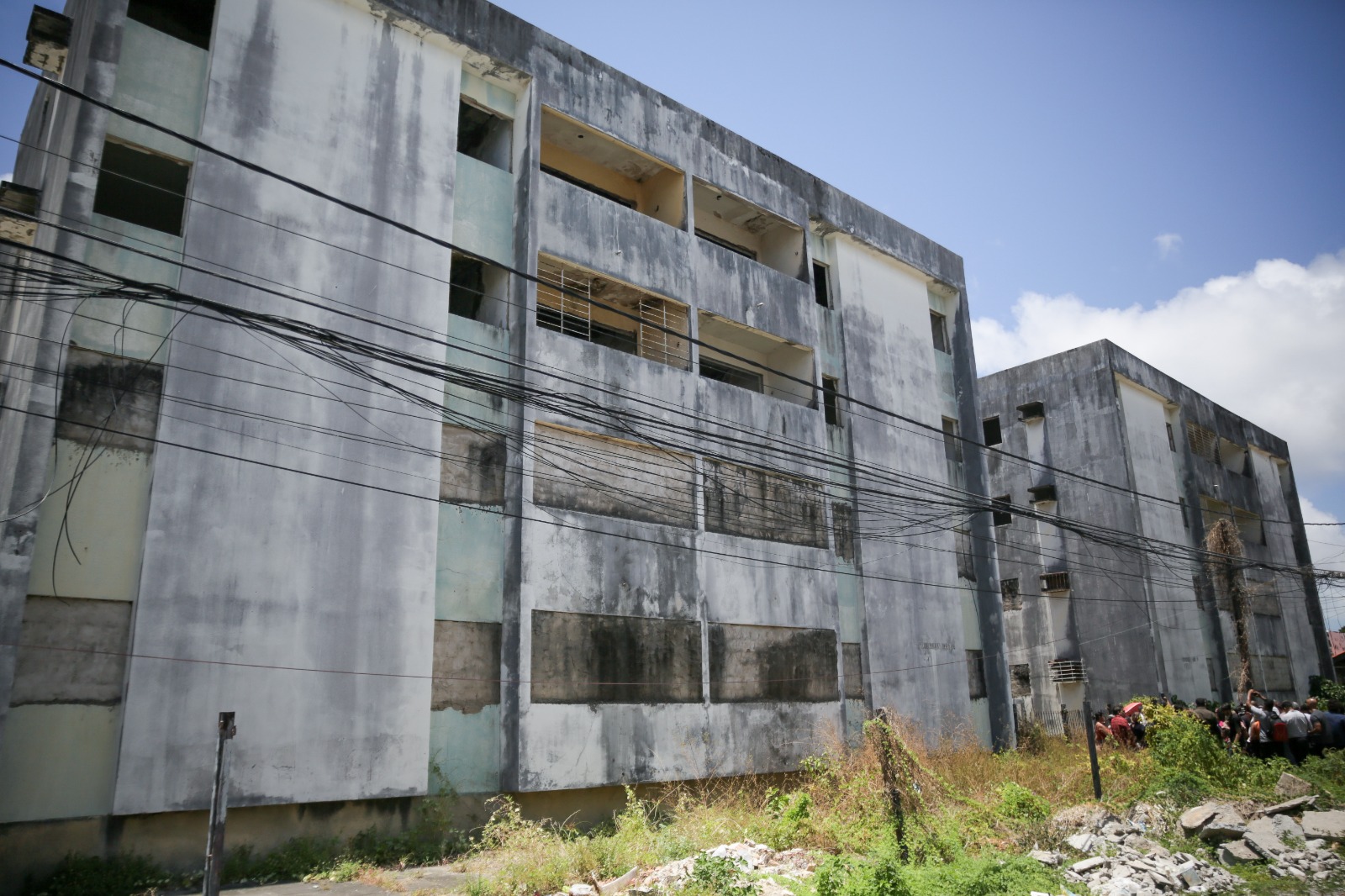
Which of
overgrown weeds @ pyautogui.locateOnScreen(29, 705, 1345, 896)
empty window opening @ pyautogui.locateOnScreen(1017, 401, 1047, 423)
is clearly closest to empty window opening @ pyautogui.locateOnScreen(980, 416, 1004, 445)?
empty window opening @ pyautogui.locateOnScreen(1017, 401, 1047, 423)

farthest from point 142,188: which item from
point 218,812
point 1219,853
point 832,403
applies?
point 1219,853

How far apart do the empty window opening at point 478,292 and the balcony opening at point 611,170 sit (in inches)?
129

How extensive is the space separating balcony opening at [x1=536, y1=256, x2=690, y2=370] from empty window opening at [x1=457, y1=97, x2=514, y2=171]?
7.86 ft

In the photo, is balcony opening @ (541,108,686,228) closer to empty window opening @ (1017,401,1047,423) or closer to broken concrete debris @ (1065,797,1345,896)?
broken concrete debris @ (1065,797,1345,896)

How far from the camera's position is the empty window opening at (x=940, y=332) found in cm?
2577

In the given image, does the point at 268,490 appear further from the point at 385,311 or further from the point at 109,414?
the point at 385,311

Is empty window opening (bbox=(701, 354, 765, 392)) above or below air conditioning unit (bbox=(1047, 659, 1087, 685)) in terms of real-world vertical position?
above

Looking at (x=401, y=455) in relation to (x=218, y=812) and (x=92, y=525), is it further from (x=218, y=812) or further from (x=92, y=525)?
(x=218, y=812)

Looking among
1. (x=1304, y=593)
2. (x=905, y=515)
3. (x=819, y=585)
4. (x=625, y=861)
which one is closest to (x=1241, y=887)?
(x=625, y=861)

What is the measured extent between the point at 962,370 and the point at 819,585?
31.0 ft

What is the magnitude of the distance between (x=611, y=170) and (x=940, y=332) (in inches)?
440

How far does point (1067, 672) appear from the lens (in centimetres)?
2873

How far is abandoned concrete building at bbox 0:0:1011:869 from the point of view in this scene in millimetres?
11195

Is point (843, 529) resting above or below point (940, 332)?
below
